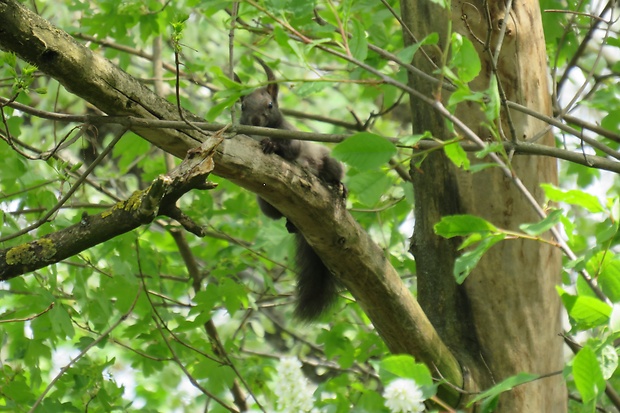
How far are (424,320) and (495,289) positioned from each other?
1.07ft

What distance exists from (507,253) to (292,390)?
137 centimetres

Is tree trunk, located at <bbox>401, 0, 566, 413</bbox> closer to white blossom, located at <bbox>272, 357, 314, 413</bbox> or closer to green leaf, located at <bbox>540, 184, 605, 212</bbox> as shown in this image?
white blossom, located at <bbox>272, 357, 314, 413</bbox>

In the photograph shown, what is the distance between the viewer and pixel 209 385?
11.5 ft

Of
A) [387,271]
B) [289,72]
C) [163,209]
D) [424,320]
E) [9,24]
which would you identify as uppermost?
[289,72]

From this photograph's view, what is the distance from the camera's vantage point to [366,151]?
1.71m

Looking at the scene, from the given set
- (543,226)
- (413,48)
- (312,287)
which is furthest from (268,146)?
(543,226)

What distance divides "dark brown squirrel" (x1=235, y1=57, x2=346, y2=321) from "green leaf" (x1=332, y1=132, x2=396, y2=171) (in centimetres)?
148

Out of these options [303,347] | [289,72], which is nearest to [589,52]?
[289,72]

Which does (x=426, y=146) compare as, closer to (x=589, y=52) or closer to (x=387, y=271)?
(x=387, y=271)

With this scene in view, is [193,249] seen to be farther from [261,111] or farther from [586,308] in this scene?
[586,308]

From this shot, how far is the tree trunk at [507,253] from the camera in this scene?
9.21 feet

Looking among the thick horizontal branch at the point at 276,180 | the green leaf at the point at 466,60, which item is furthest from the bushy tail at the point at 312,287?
the green leaf at the point at 466,60

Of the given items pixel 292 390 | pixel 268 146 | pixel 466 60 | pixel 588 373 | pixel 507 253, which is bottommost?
pixel 588 373

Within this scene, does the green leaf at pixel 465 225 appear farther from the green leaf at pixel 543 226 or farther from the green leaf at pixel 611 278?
the green leaf at pixel 611 278
